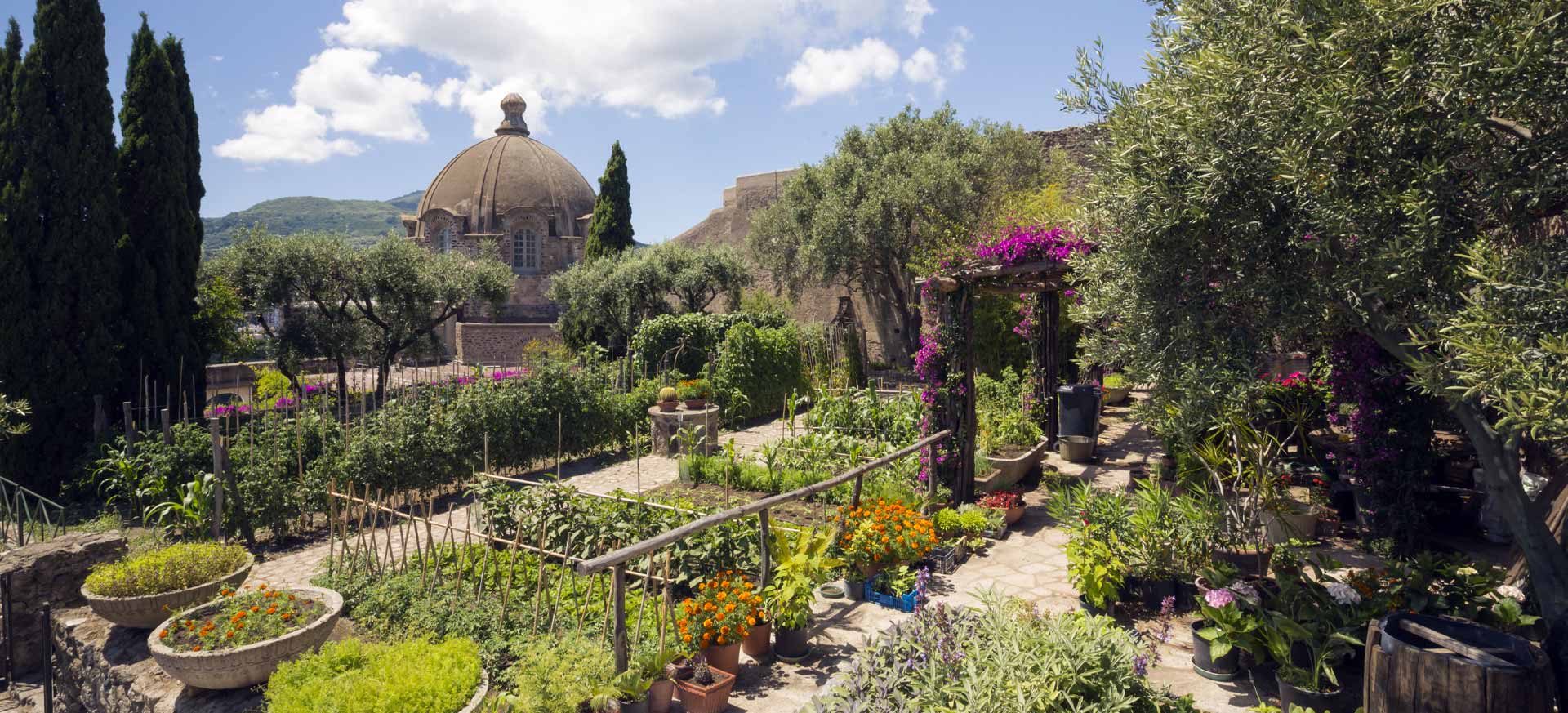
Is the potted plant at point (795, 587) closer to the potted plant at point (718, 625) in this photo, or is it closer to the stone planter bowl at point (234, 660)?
the potted plant at point (718, 625)

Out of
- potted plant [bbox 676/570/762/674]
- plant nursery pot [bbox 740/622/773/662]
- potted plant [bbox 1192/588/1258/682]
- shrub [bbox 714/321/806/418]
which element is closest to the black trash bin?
shrub [bbox 714/321/806/418]

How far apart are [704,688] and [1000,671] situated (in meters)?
1.61

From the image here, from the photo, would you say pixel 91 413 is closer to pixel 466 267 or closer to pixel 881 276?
pixel 466 267

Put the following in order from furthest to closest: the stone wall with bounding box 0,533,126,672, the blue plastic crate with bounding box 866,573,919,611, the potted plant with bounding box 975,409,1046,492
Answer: the potted plant with bounding box 975,409,1046,492, the stone wall with bounding box 0,533,126,672, the blue plastic crate with bounding box 866,573,919,611

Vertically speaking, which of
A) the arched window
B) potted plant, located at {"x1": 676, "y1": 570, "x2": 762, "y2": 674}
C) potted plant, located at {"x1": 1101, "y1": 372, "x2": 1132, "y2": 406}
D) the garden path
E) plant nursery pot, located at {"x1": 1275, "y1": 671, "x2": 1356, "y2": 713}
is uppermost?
the arched window

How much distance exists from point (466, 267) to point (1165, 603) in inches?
647

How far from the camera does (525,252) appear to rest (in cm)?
3688

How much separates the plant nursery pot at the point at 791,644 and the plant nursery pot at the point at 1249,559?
291 cm

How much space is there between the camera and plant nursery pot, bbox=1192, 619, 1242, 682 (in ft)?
14.5

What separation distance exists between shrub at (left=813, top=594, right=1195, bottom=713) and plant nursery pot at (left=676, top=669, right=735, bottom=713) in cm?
63

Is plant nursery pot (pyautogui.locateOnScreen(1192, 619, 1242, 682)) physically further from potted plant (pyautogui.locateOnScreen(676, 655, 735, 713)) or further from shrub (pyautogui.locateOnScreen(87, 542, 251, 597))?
shrub (pyautogui.locateOnScreen(87, 542, 251, 597))

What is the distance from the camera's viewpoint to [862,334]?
65.3 ft

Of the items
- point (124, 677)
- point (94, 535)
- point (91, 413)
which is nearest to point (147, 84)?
point (91, 413)

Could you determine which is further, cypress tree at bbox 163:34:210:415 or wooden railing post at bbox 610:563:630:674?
cypress tree at bbox 163:34:210:415
